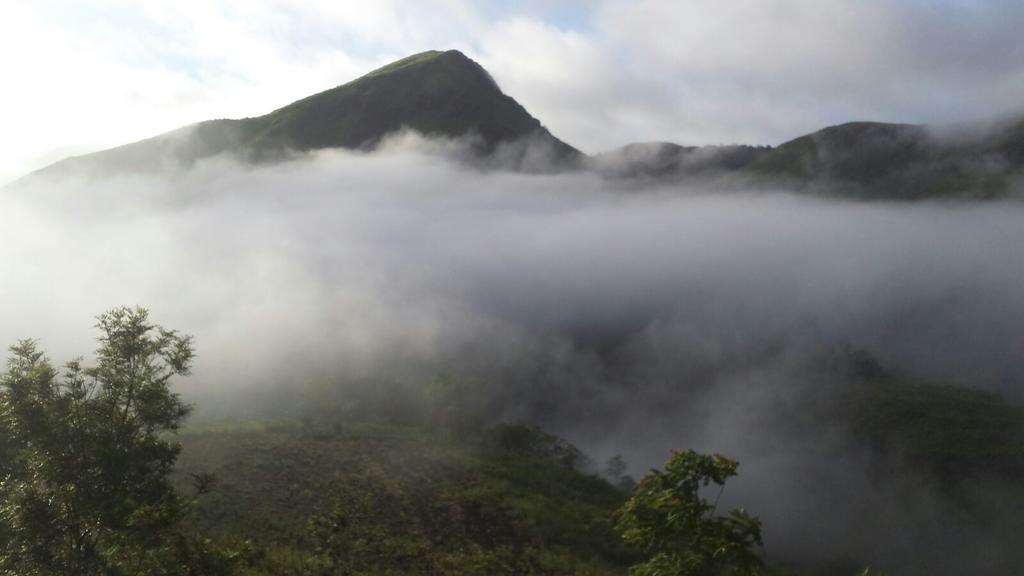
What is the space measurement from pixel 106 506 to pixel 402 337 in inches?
5576

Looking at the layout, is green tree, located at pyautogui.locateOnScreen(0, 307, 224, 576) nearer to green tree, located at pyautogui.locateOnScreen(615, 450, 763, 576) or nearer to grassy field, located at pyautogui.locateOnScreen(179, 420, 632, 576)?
green tree, located at pyautogui.locateOnScreen(615, 450, 763, 576)

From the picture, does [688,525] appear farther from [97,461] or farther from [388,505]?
[388,505]

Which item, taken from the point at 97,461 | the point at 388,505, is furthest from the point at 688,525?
the point at 388,505

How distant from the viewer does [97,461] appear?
19.9 m

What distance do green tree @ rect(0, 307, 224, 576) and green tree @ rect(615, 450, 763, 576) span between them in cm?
1222

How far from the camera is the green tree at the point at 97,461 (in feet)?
61.8

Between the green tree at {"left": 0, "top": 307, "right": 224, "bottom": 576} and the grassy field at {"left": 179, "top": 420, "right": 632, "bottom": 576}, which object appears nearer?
the green tree at {"left": 0, "top": 307, "right": 224, "bottom": 576}

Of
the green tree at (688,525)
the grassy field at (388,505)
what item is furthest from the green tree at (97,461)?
the grassy field at (388,505)

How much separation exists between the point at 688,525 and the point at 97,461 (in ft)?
51.0

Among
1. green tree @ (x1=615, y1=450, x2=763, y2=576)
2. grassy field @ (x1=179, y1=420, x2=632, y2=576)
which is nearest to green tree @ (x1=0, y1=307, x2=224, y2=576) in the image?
green tree @ (x1=615, y1=450, x2=763, y2=576)

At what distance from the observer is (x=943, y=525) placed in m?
168

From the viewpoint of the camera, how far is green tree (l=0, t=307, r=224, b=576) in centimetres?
1883

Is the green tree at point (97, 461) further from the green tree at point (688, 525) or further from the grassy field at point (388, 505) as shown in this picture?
the grassy field at point (388, 505)

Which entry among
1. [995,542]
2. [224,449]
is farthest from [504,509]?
[995,542]
